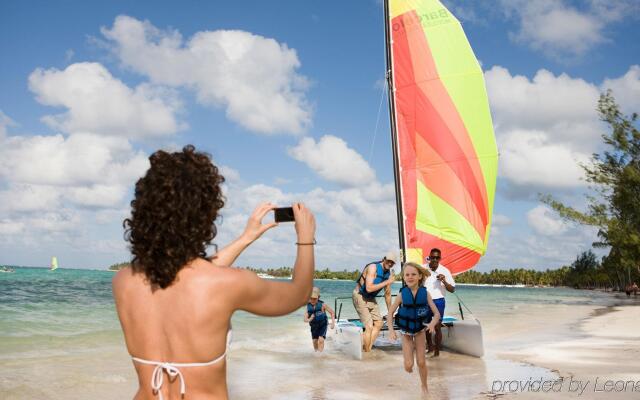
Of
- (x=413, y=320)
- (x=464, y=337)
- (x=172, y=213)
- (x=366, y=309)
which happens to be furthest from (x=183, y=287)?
(x=464, y=337)

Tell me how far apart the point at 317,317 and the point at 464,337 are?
100 inches

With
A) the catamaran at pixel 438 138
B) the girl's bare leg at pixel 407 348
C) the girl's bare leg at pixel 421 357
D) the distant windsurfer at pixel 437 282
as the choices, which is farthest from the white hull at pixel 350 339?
the girl's bare leg at pixel 421 357

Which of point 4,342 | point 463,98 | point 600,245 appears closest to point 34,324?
point 4,342

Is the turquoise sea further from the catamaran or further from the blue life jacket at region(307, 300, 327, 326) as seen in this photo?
the catamaran

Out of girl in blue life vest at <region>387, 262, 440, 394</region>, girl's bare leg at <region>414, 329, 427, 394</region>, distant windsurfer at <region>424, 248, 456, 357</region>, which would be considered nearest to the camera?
girl's bare leg at <region>414, 329, 427, 394</region>

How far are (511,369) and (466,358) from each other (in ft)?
4.03

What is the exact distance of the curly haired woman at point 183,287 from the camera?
5.73ft

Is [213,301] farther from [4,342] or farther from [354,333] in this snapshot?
[4,342]

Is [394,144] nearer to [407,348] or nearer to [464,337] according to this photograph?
[464,337]

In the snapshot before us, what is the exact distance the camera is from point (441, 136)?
12.1 meters

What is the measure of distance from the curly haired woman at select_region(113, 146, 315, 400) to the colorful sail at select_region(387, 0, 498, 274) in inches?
393

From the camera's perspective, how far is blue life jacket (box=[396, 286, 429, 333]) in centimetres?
653

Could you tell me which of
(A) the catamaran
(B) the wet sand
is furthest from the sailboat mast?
(B) the wet sand

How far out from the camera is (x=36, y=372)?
8.80 meters
